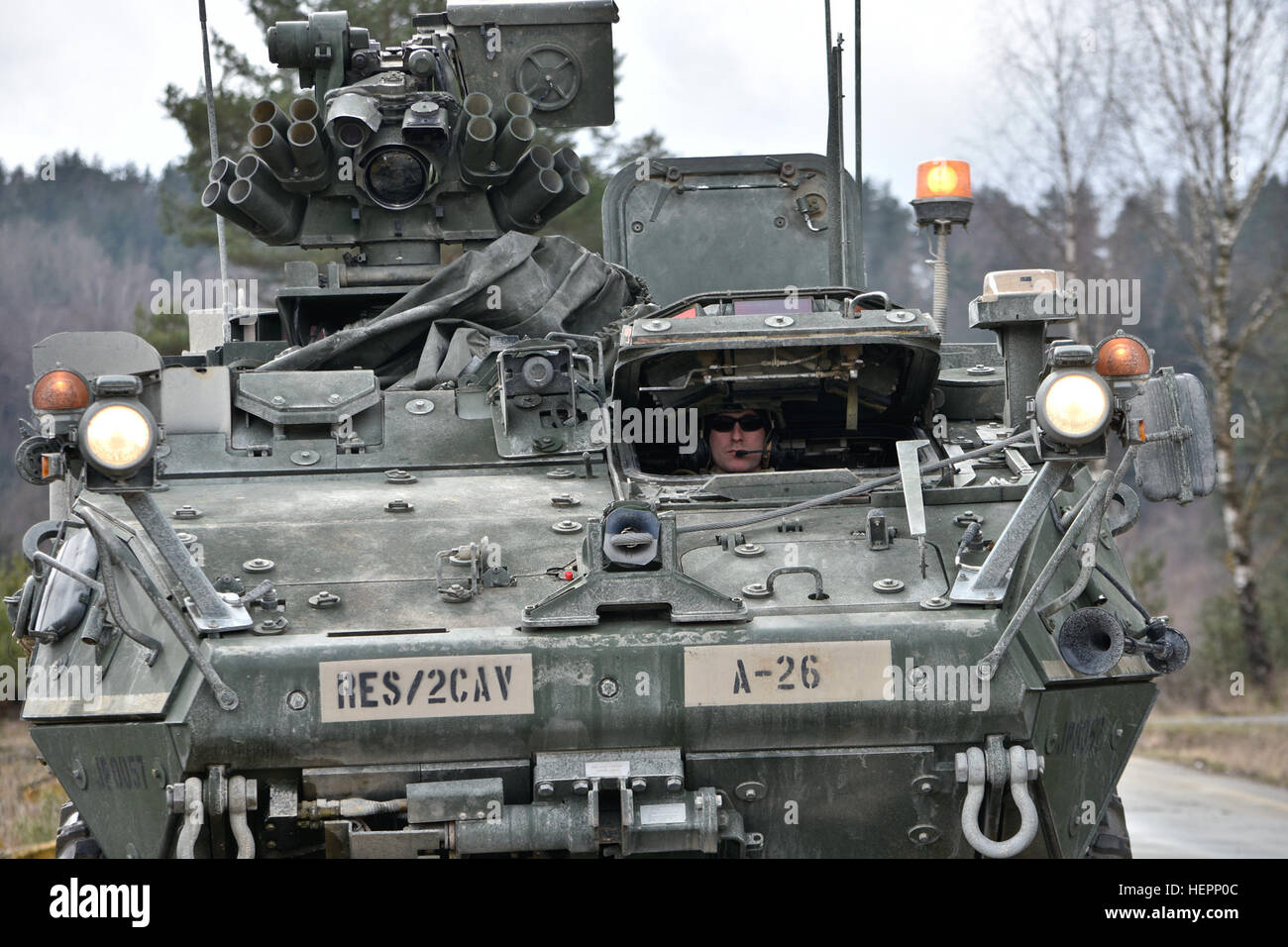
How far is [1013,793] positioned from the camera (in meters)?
5.43

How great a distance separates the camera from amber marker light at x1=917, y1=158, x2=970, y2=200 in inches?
365

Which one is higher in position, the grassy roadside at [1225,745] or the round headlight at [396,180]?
the round headlight at [396,180]

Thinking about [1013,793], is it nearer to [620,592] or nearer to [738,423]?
[620,592]

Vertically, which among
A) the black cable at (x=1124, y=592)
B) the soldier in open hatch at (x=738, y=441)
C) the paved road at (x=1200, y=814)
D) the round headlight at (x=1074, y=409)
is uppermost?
the round headlight at (x=1074, y=409)

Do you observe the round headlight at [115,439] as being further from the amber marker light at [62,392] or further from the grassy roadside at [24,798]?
the grassy roadside at [24,798]

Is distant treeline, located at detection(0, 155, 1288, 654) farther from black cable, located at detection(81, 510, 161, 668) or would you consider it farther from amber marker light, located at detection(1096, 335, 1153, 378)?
black cable, located at detection(81, 510, 161, 668)

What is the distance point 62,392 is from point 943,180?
536 centimetres

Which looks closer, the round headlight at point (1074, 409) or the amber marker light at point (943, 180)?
the round headlight at point (1074, 409)

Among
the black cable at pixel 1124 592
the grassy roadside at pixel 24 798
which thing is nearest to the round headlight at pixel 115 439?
the black cable at pixel 1124 592

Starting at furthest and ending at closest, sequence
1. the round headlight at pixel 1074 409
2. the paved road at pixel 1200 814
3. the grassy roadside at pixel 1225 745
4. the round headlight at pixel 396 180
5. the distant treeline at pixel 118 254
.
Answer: the distant treeline at pixel 118 254 < the grassy roadside at pixel 1225 745 < the paved road at pixel 1200 814 < the round headlight at pixel 396 180 < the round headlight at pixel 1074 409

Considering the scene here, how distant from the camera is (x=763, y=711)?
5.39 metres

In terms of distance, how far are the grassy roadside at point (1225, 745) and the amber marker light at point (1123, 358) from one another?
9283mm

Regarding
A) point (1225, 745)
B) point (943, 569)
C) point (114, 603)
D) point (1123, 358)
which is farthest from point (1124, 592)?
point (1225, 745)

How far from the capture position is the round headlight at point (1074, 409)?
17.4 feet
